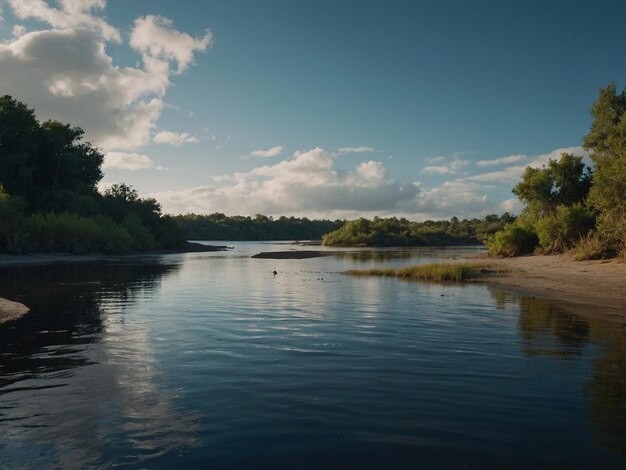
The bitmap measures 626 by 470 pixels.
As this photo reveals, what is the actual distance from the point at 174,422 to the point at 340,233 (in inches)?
6424

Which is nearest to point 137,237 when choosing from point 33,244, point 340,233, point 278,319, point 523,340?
point 33,244

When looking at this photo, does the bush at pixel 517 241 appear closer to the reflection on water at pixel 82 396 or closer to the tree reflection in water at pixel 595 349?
the tree reflection in water at pixel 595 349

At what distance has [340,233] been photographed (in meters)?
171

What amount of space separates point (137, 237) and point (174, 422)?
4415 inches

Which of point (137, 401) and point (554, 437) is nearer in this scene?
point (554, 437)

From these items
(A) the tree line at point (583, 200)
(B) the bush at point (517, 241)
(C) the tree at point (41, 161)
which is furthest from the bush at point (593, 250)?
(C) the tree at point (41, 161)

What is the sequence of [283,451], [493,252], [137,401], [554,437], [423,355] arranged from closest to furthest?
1. [283,451]
2. [554,437]
3. [137,401]
4. [423,355]
5. [493,252]

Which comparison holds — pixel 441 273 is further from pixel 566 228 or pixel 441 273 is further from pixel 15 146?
pixel 15 146

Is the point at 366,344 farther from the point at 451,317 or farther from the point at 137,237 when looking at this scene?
the point at 137,237

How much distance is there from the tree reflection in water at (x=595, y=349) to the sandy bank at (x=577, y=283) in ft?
5.77

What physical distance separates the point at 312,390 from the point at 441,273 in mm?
29915

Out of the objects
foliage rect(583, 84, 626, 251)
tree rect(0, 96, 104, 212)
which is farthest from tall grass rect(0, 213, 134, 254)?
foliage rect(583, 84, 626, 251)

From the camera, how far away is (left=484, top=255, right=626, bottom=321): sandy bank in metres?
22.7

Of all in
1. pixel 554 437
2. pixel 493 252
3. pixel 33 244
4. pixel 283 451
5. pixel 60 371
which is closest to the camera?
pixel 283 451
